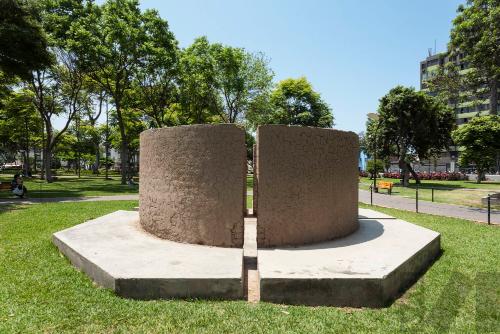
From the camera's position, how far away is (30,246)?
747cm

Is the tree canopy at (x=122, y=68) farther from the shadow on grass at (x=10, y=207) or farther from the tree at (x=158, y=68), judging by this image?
the shadow on grass at (x=10, y=207)

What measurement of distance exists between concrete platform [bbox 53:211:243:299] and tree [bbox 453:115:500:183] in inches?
654

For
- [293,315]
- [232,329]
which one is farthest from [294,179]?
[232,329]

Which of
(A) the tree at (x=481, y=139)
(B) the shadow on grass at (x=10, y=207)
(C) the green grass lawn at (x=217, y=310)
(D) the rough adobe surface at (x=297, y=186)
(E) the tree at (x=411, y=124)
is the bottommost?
(C) the green grass lawn at (x=217, y=310)

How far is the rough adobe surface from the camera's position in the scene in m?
6.46

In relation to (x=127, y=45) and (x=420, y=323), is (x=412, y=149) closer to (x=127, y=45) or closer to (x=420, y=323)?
(x=127, y=45)

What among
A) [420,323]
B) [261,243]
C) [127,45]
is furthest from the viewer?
[127,45]

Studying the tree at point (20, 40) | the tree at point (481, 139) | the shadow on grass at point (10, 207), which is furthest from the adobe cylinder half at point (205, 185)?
the tree at point (481, 139)

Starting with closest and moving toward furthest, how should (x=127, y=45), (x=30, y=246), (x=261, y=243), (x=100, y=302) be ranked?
(x=100, y=302) < (x=261, y=243) < (x=30, y=246) < (x=127, y=45)

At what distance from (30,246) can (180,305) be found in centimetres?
481

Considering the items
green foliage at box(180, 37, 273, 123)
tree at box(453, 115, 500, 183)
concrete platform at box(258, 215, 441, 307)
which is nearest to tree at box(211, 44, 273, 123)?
green foliage at box(180, 37, 273, 123)

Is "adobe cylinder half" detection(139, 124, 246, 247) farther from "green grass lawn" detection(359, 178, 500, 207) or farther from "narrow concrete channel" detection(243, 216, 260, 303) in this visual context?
"green grass lawn" detection(359, 178, 500, 207)

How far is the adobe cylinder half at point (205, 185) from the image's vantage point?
6.45 metres

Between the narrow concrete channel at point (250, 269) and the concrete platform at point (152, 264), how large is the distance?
0.72ft
